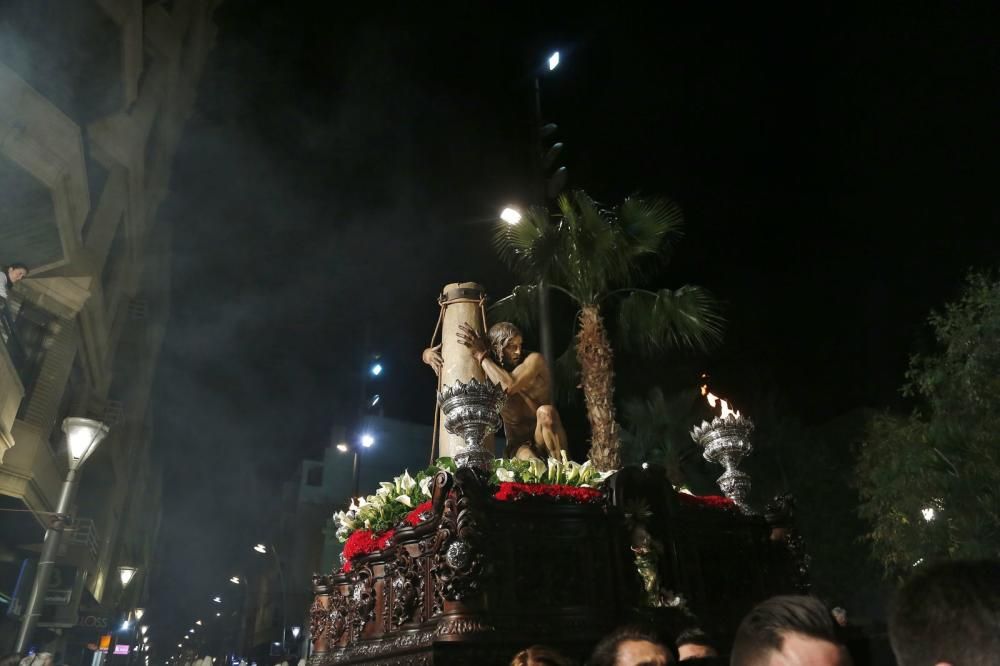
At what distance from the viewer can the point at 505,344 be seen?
27.9 feet

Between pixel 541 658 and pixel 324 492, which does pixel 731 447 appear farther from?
pixel 324 492

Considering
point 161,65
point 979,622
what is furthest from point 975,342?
point 161,65

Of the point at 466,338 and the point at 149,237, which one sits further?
the point at 149,237

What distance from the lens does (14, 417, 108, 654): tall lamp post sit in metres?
6.63

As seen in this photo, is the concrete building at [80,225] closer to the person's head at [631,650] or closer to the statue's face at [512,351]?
the statue's face at [512,351]

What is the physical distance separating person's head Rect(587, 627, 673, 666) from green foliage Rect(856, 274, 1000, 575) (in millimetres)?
14517

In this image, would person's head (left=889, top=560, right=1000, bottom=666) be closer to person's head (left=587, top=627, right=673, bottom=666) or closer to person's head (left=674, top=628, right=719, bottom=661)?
person's head (left=587, top=627, right=673, bottom=666)

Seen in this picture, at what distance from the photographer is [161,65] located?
19000 mm

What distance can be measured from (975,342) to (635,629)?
15688mm

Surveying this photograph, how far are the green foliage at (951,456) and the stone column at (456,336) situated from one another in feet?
40.1

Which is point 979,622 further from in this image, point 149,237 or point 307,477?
point 307,477

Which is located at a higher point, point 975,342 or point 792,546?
point 975,342

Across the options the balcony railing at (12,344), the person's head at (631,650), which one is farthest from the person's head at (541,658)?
the balcony railing at (12,344)

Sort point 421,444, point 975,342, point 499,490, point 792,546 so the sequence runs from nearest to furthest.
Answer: point 499,490, point 792,546, point 975,342, point 421,444
